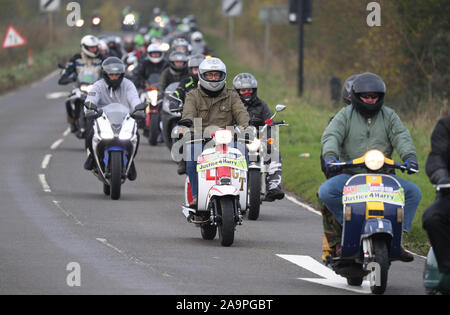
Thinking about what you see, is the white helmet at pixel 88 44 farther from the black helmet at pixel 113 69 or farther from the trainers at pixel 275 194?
the trainers at pixel 275 194

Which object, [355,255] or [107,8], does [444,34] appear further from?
[107,8]

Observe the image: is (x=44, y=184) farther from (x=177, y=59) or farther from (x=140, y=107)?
(x=177, y=59)

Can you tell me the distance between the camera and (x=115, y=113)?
19.0 meters

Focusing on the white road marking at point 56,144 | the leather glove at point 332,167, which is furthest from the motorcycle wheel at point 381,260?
the white road marking at point 56,144

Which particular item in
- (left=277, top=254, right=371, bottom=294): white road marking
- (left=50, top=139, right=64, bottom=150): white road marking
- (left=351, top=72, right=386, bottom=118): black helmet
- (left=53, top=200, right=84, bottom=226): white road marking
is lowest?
(left=50, top=139, right=64, bottom=150): white road marking

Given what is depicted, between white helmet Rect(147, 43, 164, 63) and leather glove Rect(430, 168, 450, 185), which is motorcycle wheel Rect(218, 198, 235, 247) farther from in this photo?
white helmet Rect(147, 43, 164, 63)

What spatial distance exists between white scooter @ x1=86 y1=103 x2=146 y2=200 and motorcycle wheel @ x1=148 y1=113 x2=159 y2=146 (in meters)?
7.75

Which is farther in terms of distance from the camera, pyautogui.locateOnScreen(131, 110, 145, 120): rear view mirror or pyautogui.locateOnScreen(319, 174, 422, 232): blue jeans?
pyautogui.locateOnScreen(131, 110, 145, 120): rear view mirror

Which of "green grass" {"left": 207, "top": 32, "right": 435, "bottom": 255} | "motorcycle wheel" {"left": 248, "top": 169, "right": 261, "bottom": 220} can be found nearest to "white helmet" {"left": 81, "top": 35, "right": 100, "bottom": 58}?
"green grass" {"left": 207, "top": 32, "right": 435, "bottom": 255}

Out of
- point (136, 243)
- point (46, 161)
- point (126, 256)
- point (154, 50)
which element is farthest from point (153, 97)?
point (126, 256)

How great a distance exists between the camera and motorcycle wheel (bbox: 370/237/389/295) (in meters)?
10.6

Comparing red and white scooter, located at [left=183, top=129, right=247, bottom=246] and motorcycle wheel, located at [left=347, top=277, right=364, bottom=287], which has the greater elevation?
red and white scooter, located at [left=183, top=129, right=247, bottom=246]

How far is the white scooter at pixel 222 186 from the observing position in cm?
1391
